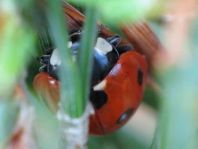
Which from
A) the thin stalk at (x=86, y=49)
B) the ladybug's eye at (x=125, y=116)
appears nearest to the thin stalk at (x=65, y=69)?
the thin stalk at (x=86, y=49)

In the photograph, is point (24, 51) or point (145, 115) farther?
point (145, 115)

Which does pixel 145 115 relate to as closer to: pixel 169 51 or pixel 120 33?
pixel 120 33

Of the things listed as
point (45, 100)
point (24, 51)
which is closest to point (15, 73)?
point (24, 51)

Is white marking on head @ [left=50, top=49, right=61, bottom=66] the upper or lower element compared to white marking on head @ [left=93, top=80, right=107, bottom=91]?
upper

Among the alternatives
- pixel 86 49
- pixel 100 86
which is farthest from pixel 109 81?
pixel 86 49

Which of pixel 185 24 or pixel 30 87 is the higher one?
pixel 185 24

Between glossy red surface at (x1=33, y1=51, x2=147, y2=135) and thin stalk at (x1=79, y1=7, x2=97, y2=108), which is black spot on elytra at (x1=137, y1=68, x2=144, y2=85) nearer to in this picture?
glossy red surface at (x1=33, y1=51, x2=147, y2=135)

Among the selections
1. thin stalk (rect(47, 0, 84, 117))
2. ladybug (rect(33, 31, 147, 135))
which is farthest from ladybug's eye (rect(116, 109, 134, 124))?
thin stalk (rect(47, 0, 84, 117))
